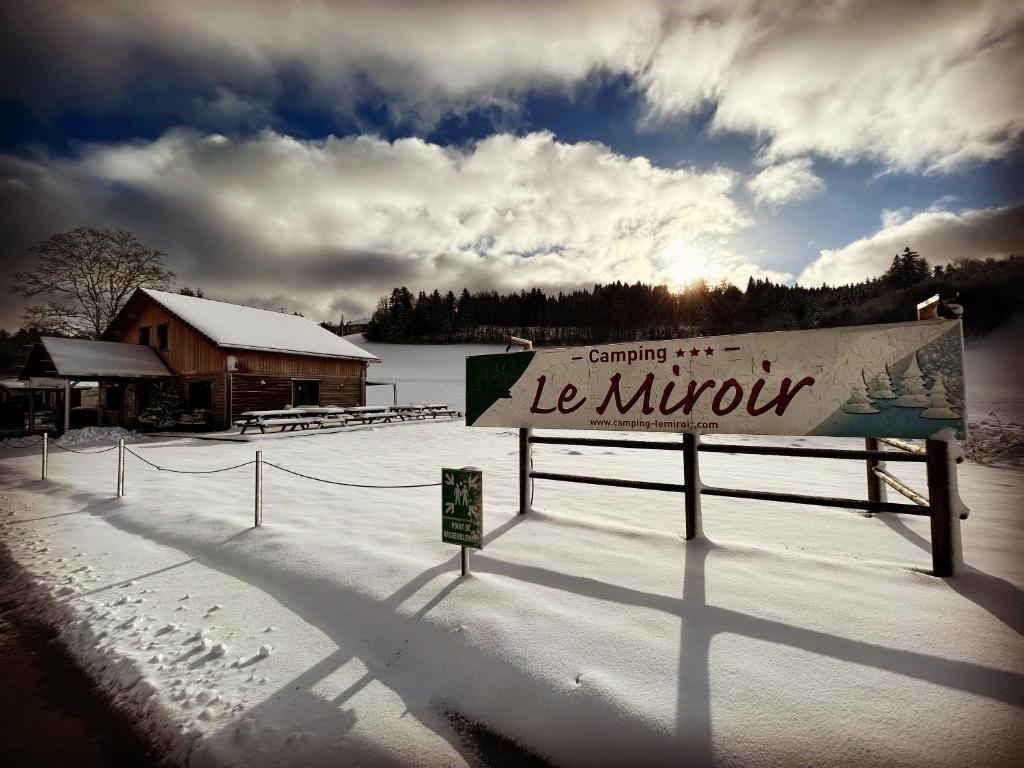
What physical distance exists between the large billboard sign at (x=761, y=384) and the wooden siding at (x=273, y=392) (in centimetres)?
1861

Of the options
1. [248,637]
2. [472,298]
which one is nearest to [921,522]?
[248,637]

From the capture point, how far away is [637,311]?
3039 inches

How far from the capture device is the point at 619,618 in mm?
3338

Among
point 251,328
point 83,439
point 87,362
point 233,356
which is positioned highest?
point 251,328

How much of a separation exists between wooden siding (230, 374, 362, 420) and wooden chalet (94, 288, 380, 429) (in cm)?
4

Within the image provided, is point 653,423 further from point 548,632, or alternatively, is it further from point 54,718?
point 54,718

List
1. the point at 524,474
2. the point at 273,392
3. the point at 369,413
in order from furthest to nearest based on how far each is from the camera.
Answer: the point at 273,392, the point at 369,413, the point at 524,474

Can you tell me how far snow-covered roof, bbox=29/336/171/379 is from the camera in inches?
716

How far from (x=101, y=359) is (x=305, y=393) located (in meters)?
8.51

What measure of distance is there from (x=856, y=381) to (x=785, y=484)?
465 cm

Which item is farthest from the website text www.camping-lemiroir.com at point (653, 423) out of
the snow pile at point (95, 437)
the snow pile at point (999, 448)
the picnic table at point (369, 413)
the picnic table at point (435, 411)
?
the picnic table at point (435, 411)

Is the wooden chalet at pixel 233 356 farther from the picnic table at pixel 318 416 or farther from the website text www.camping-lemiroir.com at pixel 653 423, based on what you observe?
the website text www.camping-lemiroir.com at pixel 653 423

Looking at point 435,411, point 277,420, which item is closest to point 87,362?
→ point 277,420

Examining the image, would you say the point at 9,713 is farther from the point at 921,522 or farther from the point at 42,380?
the point at 42,380
